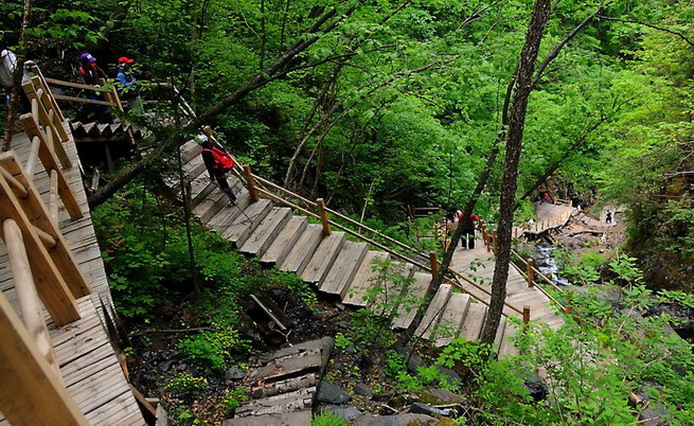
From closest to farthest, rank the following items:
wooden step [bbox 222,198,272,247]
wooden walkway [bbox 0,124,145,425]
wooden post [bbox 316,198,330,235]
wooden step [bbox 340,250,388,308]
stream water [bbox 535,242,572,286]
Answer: wooden walkway [bbox 0,124,145,425] < wooden step [bbox 340,250,388,308] < wooden step [bbox 222,198,272,247] < wooden post [bbox 316,198,330,235] < stream water [bbox 535,242,572,286]

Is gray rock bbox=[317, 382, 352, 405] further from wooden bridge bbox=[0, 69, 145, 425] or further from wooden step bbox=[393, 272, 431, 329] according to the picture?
wooden bridge bbox=[0, 69, 145, 425]

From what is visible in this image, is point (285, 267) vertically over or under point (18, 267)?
under

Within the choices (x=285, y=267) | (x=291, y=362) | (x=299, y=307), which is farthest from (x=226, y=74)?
(x=291, y=362)

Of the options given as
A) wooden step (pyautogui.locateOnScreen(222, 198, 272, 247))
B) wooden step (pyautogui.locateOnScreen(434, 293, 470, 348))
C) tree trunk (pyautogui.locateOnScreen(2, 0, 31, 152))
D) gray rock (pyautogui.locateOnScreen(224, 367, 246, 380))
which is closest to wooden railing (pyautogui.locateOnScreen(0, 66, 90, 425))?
tree trunk (pyautogui.locateOnScreen(2, 0, 31, 152))

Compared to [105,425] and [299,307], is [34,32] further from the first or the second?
[299,307]

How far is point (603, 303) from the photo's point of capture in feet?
18.4

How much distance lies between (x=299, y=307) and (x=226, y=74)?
6.08m

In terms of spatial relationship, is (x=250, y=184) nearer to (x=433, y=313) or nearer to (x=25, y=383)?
(x=433, y=313)

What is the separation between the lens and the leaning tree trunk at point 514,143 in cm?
552

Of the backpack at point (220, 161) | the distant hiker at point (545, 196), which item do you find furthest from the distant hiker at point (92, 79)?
the distant hiker at point (545, 196)

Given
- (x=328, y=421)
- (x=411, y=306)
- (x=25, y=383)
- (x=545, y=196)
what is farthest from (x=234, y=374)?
(x=545, y=196)

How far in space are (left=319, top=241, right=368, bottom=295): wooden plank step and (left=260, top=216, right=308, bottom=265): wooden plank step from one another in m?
1.12

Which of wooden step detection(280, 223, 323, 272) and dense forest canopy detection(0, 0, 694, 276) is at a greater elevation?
dense forest canopy detection(0, 0, 694, 276)

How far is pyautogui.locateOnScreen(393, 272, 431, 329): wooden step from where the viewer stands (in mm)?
8407
